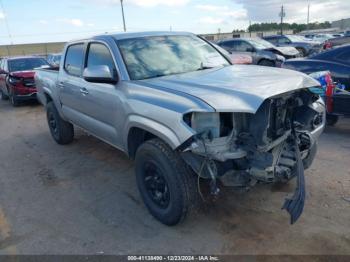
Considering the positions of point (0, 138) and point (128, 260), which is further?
point (0, 138)

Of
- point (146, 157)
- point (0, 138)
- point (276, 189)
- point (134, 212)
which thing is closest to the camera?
point (146, 157)

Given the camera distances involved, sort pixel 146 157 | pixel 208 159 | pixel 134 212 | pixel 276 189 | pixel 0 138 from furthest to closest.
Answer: pixel 0 138 → pixel 276 189 → pixel 134 212 → pixel 146 157 → pixel 208 159

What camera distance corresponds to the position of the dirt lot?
3.18 metres

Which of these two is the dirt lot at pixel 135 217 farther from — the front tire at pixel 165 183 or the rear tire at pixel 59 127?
the rear tire at pixel 59 127

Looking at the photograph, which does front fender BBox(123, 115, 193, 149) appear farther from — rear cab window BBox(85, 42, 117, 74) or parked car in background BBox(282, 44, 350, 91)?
parked car in background BBox(282, 44, 350, 91)

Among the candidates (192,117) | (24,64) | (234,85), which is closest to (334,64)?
(234,85)

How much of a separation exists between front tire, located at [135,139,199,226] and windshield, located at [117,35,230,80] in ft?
3.22

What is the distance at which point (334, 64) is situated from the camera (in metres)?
6.95

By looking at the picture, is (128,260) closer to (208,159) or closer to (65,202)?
(208,159)

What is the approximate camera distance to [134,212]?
3.84m

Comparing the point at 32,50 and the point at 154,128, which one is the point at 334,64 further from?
the point at 32,50

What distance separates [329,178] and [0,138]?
669 centimetres

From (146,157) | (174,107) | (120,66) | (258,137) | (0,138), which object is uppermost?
(120,66)

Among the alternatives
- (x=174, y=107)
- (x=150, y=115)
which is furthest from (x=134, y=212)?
(x=174, y=107)
